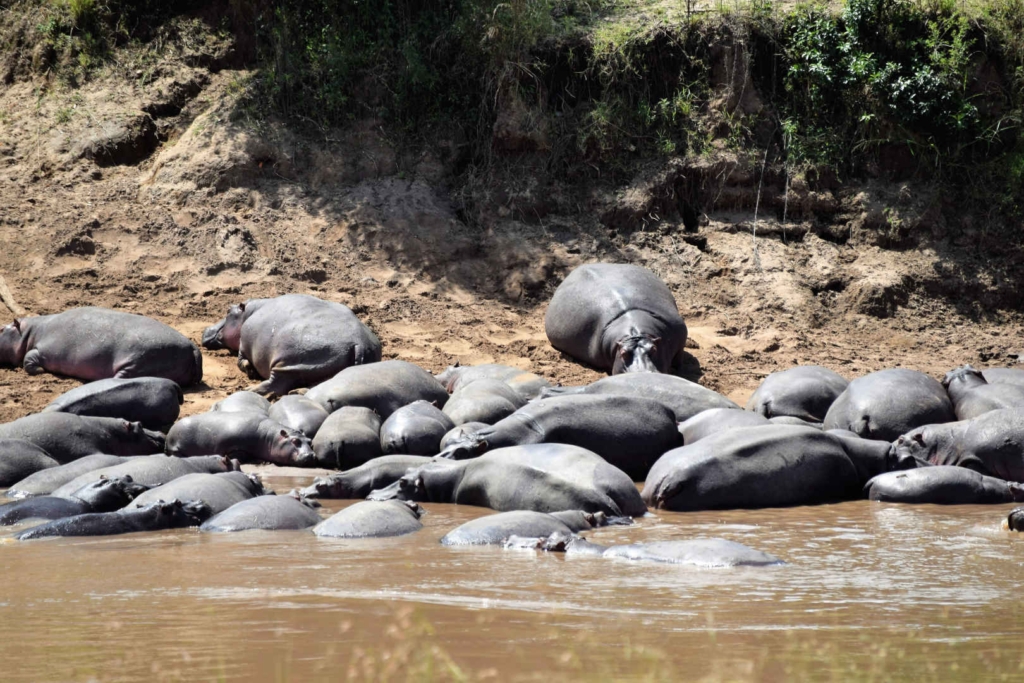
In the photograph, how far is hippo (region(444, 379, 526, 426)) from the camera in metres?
8.16

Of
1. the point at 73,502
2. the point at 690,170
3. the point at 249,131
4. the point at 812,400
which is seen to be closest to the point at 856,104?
the point at 690,170

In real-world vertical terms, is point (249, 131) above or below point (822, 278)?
above

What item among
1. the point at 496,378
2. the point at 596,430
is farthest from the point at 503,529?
the point at 496,378

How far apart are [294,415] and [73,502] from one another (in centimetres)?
247

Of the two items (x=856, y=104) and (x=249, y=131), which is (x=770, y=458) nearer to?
(x=856, y=104)

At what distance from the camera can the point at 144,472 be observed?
6508 millimetres

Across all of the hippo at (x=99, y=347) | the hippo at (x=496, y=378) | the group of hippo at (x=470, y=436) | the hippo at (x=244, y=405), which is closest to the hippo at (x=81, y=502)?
the group of hippo at (x=470, y=436)

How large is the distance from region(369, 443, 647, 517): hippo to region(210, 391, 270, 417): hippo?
2.11m

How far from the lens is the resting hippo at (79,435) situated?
7547 mm

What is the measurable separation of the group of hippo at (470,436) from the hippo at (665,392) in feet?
0.06

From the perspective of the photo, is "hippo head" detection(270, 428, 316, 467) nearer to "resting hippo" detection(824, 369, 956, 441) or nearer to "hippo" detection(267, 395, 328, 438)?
"hippo" detection(267, 395, 328, 438)

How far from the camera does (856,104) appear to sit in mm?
13172

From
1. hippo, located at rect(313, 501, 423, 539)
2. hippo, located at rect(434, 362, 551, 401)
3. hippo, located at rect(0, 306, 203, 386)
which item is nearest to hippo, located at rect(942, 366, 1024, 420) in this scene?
hippo, located at rect(434, 362, 551, 401)

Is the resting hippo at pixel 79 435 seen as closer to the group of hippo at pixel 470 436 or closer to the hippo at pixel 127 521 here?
the group of hippo at pixel 470 436
